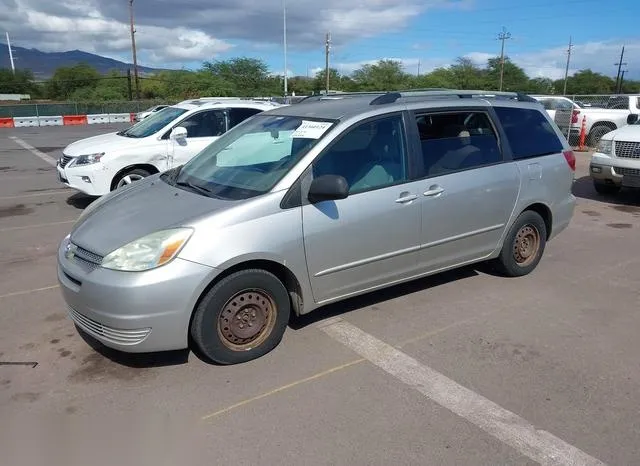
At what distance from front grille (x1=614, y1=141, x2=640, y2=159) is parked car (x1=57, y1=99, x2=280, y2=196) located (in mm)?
5992

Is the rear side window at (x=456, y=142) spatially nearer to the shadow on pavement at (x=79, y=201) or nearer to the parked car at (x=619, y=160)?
the parked car at (x=619, y=160)

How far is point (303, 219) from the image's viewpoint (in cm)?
379

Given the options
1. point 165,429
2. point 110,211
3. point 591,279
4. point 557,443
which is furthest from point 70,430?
point 591,279

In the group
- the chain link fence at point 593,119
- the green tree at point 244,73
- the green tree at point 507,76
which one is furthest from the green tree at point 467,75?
the chain link fence at point 593,119

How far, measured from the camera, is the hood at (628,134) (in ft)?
29.2

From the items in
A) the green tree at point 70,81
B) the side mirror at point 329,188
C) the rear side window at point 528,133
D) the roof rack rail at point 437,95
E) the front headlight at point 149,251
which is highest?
the green tree at point 70,81

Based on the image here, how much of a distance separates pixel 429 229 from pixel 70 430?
9.80 feet

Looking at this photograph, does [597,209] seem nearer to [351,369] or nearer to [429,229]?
[429,229]

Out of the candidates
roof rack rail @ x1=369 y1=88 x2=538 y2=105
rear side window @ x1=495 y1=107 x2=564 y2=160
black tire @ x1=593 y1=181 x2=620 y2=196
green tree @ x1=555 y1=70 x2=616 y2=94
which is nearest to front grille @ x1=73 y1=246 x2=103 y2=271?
roof rack rail @ x1=369 y1=88 x2=538 y2=105

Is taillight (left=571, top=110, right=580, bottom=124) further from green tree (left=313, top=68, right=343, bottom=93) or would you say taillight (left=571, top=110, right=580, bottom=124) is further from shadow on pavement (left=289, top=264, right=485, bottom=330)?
green tree (left=313, top=68, right=343, bottom=93)

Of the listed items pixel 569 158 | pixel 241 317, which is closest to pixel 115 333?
Result: pixel 241 317

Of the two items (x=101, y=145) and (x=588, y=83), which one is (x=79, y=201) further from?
(x=588, y=83)

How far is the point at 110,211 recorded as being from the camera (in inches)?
157

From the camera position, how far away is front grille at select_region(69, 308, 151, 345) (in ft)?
11.0
